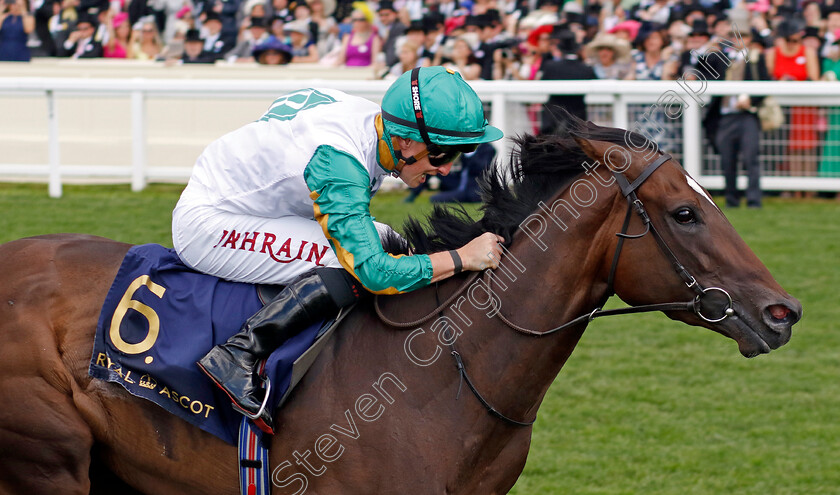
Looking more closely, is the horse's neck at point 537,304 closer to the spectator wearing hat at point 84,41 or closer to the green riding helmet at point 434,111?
the green riding helmet at point 434,111

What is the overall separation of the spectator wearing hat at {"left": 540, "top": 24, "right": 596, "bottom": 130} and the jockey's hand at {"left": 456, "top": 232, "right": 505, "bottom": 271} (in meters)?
5.92

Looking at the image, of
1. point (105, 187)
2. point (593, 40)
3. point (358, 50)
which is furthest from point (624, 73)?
point (105, 187)

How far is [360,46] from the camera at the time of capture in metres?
11.9

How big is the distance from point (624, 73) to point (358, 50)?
3024mm

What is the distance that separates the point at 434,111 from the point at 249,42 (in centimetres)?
946

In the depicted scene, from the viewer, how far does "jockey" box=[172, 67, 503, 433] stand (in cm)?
319

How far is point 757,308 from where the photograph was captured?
10.2 feet

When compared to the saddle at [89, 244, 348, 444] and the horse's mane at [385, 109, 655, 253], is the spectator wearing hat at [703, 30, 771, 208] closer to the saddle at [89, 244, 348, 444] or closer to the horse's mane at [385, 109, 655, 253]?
the horse's mane at [385, 109, 655, 253]

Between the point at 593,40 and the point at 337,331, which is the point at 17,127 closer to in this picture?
the point at 593,40

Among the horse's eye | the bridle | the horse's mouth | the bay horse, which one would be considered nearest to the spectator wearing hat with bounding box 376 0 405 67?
the bay horse

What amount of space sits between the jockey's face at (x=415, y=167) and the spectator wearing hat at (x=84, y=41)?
10287 millimetres

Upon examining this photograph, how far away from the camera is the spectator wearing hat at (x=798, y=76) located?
9.71m

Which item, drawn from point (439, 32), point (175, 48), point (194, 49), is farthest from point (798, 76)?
point (175, 48)

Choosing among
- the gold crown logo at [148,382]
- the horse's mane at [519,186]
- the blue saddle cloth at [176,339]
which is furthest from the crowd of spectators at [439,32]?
the gold crown logo at [148,382]
